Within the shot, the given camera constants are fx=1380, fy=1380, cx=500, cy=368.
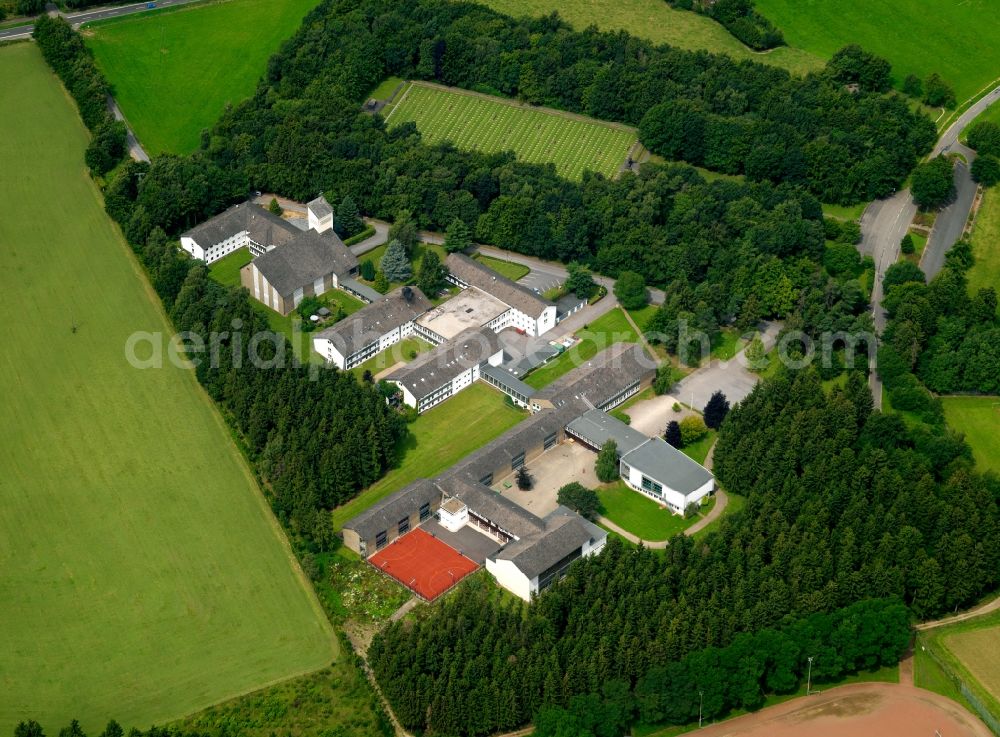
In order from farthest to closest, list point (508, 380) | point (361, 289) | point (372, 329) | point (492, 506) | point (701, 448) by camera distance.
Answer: point (361, 289) → point (372, 329) → point (508, 380) → point (701, 448) → point (492, 506)

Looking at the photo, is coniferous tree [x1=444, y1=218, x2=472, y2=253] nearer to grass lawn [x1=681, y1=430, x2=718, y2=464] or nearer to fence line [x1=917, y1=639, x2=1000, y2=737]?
grass lawn [x1=681, y1=430, x2=718, y2=464]

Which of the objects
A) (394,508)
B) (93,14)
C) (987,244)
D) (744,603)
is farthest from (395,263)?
(93,14)

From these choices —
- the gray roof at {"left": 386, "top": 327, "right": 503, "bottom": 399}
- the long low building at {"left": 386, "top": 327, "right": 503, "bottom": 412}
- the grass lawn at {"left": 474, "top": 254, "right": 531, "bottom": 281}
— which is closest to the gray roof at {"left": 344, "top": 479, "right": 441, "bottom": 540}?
the long low building at {"left": 386, "top": 327, "right": 503, "bottom": 412}

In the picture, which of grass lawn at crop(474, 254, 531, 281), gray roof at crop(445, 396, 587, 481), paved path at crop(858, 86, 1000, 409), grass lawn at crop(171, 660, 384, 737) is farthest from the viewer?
grass lawn at crop(474, 254, 531, 281)

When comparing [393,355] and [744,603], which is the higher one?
[744,603]

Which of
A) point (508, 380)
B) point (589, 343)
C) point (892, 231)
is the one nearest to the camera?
point (508, 380)

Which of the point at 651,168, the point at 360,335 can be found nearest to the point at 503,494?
the point at 360,335

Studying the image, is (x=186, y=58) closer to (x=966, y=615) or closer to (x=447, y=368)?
(x=447, y=368)
